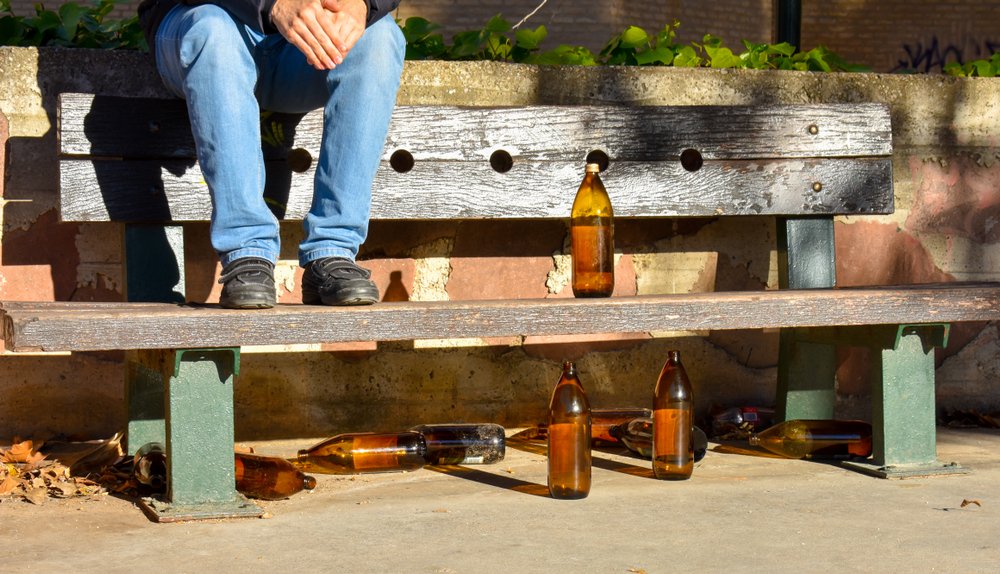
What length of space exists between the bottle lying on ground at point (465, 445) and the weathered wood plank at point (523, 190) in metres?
0.58

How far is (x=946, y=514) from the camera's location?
2.64 metres

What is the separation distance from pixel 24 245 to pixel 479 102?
4.31 ft

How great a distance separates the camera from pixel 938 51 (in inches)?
509

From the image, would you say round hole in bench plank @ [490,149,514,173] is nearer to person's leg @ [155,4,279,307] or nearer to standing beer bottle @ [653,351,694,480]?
standing beer bottle @ [653,351,694,480]

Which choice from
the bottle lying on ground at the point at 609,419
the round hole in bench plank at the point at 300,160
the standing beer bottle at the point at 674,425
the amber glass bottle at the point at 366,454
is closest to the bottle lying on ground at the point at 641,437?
the bottle lying on ground at the point at 609,419

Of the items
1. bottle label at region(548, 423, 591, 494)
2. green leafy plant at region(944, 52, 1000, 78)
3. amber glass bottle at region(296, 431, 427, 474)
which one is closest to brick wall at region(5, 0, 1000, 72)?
green leafy plant at region(944, 52, 1000, 78)

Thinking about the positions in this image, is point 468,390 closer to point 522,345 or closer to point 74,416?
point 522,345

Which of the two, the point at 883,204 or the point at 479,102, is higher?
the point at 479,102

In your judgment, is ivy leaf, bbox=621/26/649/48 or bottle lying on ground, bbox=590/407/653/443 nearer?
bottle lying on ground, bbox=590/407/653/443

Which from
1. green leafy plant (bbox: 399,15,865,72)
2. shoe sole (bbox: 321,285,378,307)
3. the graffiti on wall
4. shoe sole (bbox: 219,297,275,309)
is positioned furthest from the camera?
the graffiti on wall

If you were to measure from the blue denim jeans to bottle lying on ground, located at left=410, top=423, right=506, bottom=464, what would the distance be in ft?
2.25

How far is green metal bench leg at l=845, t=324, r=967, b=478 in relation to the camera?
3055 mm

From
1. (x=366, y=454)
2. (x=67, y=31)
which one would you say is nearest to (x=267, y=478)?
(x=366, y=454)

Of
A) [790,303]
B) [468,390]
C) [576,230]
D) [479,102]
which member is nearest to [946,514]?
[790,303]
